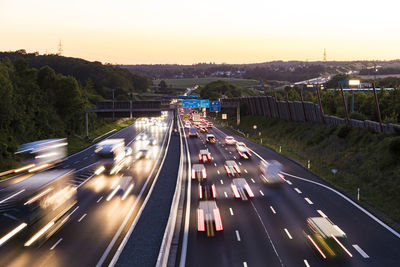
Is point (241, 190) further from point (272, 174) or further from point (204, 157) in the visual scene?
Answer: point (204, 157)

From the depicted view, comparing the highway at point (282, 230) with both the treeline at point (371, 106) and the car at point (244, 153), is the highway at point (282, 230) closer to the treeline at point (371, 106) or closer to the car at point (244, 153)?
the car at point (244, 153)

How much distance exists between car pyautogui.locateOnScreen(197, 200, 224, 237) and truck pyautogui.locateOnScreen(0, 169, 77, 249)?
939cm

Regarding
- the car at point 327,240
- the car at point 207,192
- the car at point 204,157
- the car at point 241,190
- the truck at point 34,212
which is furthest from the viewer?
the car at point 204,157

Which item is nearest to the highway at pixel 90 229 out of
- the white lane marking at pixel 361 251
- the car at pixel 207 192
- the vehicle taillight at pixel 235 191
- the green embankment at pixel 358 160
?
the car at pixel 207 192

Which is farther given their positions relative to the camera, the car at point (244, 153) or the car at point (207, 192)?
the car at point (244, 153)

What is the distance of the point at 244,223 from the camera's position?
2600cm

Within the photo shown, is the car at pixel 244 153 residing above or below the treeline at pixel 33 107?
below

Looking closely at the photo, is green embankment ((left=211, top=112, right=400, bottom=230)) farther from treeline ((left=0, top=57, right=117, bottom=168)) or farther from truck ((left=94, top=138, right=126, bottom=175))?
treeline ((left=0, top=57, right=117, bottom=168))

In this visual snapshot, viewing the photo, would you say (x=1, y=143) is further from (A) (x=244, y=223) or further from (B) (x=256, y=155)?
(A) (x=244, y=223)

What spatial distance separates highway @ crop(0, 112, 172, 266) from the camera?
67.7ft

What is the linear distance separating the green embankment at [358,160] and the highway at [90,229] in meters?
18.2

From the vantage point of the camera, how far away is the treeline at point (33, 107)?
62.9 meters

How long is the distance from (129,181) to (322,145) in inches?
1142

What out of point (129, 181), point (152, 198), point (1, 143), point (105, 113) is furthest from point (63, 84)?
point (152, 198)
